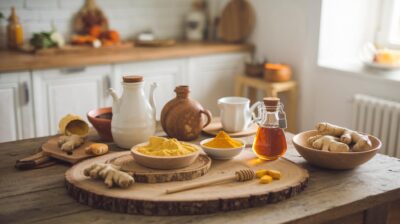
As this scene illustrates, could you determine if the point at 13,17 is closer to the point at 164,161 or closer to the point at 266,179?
the point at 164,161

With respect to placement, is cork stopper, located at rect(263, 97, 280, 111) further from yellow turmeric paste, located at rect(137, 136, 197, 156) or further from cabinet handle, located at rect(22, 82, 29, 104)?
cabinet handle, located at rect(22, 82, 29, 104)

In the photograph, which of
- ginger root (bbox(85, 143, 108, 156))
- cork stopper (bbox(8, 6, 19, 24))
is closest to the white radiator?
ginger root (bbox(85, 143, 108, 156))

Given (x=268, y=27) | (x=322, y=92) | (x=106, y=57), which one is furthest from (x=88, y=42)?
(x=322, y=92)

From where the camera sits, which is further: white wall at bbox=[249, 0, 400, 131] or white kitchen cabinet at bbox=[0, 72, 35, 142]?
white wall at bbox=[249, 0, 400, 131]

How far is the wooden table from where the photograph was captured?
1421 millimetres

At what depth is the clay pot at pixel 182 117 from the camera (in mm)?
2000

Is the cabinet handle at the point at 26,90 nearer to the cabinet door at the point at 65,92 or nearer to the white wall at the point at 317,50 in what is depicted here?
the cabinet door at the point at 65,92

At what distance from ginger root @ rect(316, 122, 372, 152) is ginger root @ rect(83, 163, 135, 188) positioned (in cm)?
74

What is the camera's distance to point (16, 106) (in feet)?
10.7

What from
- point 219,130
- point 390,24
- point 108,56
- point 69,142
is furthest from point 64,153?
point 390,24

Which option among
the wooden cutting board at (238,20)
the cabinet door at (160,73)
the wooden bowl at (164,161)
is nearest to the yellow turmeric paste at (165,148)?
the wooden bowl at (164,161)

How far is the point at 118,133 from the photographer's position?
1910 millimetres

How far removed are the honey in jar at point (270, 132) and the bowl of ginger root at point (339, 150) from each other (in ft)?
0.23

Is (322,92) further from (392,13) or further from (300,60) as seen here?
(392,13)
